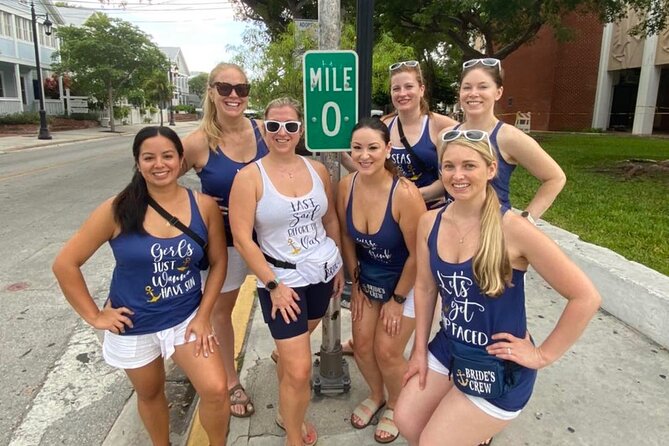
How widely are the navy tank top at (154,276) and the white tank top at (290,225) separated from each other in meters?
0.31

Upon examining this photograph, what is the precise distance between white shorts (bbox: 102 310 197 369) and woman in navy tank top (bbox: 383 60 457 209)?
1.53 m

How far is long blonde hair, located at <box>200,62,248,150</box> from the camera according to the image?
263 cm

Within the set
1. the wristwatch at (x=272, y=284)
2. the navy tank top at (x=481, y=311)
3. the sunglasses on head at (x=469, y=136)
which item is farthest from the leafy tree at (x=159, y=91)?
the navy tank top at (x=481, y=311)

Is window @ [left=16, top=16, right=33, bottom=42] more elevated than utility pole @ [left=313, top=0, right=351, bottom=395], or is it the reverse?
window @ [left=16, top=16, right=33, bottom=42]

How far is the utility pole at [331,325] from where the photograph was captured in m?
2.66

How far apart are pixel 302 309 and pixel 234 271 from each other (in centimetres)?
61

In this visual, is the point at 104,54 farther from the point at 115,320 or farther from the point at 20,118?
the point at 115,320

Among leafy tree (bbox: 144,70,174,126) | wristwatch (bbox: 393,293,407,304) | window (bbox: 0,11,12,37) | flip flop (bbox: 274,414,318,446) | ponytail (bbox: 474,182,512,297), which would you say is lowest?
flip flop (bbox: 274,414,318,446)

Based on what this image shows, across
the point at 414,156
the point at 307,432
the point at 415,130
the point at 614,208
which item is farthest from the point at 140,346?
the point at 614,208

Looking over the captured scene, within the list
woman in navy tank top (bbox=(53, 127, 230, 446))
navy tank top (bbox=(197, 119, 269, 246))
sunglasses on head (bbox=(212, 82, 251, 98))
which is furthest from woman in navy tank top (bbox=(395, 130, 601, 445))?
sunglasses on head (bbox=(212, 82, 251, 98))

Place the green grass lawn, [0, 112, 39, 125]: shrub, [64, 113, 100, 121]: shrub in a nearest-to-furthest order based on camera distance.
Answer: the green grass lawn, [0, 112, 39, 125]: shrub, [64, 113, 100, 121]: shrub

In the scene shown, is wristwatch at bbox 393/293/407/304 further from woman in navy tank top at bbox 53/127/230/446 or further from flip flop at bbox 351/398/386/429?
woman in navy tank top at bbox 53/127/230/446

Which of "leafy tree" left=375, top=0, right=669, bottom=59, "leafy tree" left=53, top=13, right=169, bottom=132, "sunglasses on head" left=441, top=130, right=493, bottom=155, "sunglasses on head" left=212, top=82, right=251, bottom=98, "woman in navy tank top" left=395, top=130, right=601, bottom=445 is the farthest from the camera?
"leafy tree" left=53, top=13, right=169, bottom=132

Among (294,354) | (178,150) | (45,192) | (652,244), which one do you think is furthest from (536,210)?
(45,192)
